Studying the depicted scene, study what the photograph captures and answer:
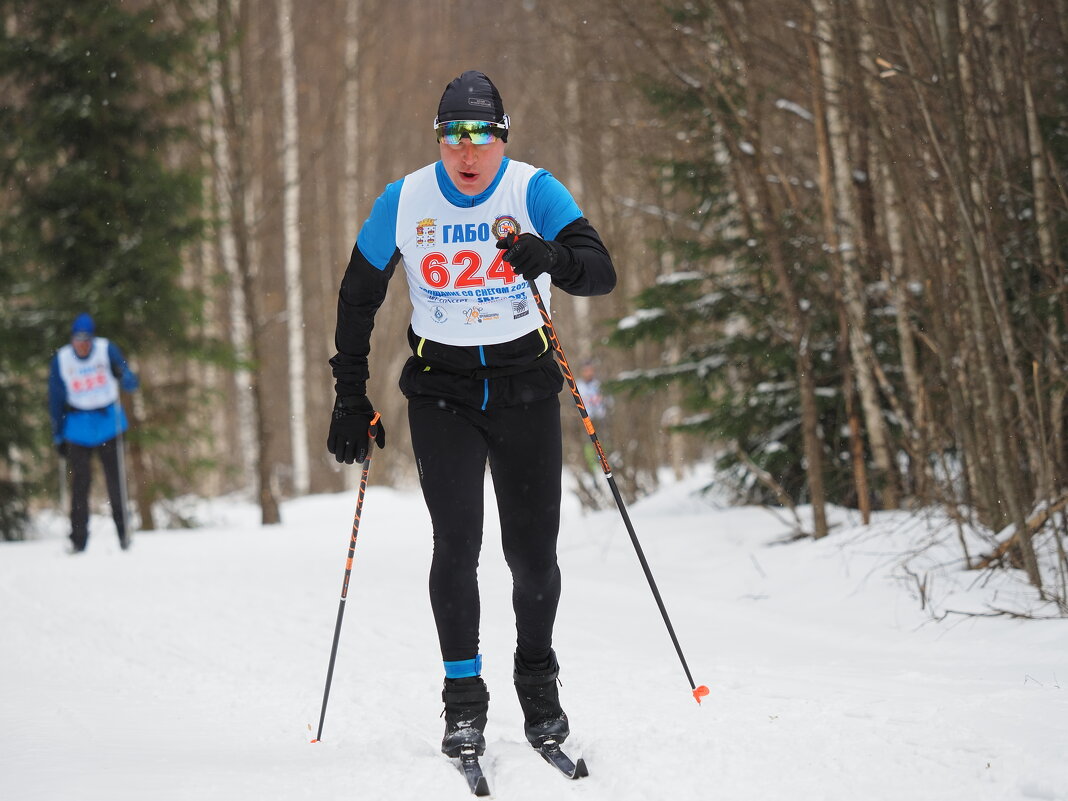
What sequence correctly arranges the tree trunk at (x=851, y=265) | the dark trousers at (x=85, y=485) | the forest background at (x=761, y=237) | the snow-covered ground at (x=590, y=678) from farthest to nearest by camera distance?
the dark trousers at (x=85, y=485) → the tree trunk at (x=851, y=265) → the forest background at (x=761, y=237) → the snow-covered ground at (x=590, y=678)

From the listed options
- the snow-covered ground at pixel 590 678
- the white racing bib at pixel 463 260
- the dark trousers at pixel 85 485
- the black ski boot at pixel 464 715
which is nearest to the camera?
the snow-covered ground at pixel 590 678

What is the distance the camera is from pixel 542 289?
326 centimetres

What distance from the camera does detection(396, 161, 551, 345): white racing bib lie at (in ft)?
10.3

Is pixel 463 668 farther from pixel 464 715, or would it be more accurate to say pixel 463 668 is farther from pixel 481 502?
pixel 481 502

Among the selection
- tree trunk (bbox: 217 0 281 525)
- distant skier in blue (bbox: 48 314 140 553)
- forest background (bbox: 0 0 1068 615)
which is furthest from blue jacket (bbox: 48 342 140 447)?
tree trunk (bbox: 217 0 281 525)

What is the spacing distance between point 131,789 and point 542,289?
6.35 ft

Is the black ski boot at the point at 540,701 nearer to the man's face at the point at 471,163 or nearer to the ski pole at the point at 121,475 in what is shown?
the man's face at the point at 471,163

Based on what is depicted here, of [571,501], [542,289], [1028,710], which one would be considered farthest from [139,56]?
[1028,710]

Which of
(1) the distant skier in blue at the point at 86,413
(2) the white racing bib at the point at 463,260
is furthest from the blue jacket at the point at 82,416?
(2) the white racing bib at the point at 463,260

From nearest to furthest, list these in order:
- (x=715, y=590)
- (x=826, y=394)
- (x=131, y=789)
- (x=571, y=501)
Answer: (x=131, y=789)
(x=715, y=590)
(x=826, y=394)
(x=571, y=501)

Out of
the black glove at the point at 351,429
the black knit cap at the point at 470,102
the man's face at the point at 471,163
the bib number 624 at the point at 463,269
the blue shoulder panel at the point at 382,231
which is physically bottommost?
the black glove at the point at 351,429

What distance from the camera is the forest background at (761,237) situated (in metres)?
4.97

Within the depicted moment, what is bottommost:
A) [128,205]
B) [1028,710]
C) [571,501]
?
[571,501]

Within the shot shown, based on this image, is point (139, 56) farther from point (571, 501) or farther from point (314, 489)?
point (314, 489)
